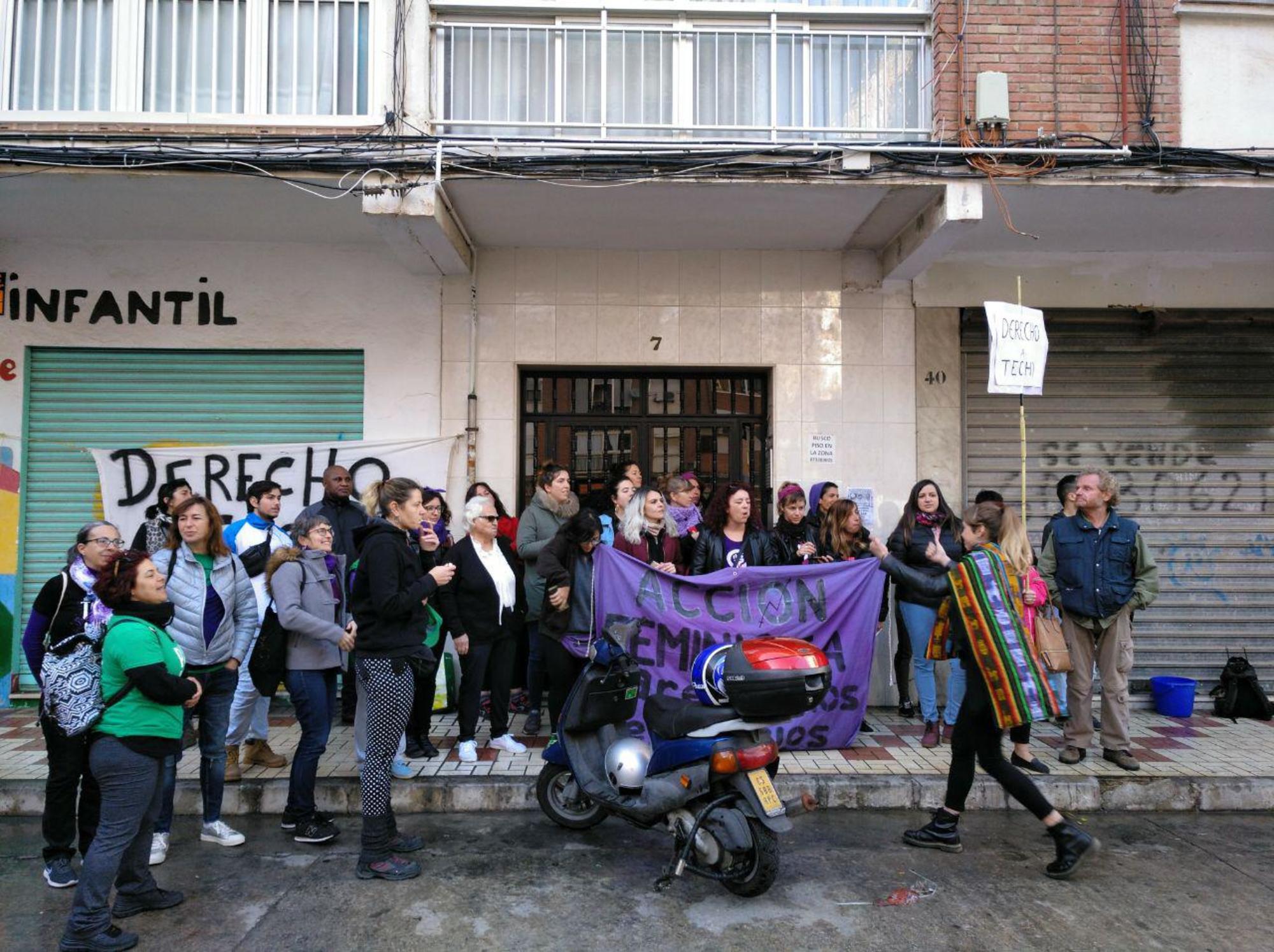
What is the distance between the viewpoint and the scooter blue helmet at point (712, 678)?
14.4 feet

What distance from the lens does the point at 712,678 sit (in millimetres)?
4434

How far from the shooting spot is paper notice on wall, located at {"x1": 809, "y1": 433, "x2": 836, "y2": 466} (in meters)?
8.59

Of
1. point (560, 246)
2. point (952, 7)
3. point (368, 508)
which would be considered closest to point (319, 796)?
point (368, 508)

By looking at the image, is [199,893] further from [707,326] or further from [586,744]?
[707,326]

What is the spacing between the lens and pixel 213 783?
5.03 m

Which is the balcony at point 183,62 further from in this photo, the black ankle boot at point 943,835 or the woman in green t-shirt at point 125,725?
the black ankle boot at point 943,835

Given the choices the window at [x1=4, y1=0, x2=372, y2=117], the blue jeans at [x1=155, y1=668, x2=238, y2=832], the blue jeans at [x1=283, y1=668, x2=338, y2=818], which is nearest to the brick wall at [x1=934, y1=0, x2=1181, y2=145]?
the window at [x1=4, y1=0, x2=372, y2=117]

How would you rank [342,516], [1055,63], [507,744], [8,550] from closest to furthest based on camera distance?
[507,744], [342,516], [1055,63], [8,550]

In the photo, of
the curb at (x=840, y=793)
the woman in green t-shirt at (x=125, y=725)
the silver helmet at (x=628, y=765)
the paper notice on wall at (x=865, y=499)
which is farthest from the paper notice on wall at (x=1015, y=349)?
the woman in green t-shirt at (x=125, y=725)

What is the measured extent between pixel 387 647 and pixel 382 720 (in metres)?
0.35

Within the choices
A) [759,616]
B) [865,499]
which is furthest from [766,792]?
[865,499]

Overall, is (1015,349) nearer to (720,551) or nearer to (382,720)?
(720,551)

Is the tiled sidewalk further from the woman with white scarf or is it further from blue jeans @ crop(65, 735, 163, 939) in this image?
blue jeans @ crop(65, 735, 163, 939)

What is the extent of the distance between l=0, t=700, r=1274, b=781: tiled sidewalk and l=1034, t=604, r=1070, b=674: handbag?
96 cm
